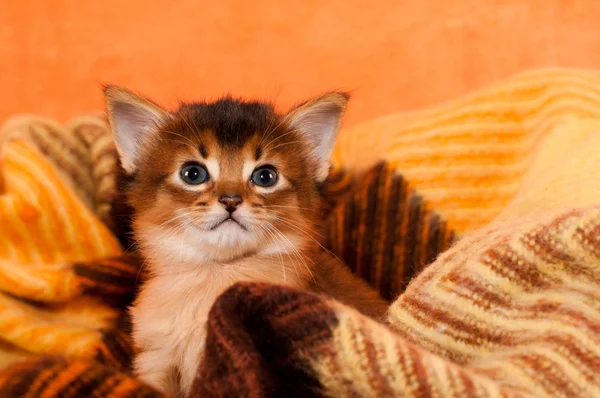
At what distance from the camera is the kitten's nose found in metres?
0.91

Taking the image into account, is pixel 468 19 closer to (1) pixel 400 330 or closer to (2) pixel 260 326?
(1) pixel 400 330

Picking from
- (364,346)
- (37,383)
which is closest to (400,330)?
(364,346)

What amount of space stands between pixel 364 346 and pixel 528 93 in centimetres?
81

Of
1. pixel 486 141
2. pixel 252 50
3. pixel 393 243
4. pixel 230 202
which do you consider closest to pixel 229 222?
pixel 230 202

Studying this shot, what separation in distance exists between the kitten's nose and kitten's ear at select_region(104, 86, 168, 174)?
9.6 inches

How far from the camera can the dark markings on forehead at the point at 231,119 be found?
3.26 ft

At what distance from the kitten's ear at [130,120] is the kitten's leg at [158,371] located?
33 cm

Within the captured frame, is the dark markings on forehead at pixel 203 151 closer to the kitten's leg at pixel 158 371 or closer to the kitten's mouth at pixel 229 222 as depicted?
the kitten's mouth at pixel 229 222

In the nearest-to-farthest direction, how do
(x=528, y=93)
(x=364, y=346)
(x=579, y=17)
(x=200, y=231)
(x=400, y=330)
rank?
(x=364, y=346) < (x=400, y=330) < (x=200, y=231) < (x=528, y=93) < (x=579, y=17)

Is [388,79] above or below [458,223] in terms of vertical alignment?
above

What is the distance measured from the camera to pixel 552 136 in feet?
3.70

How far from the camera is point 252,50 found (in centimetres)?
178

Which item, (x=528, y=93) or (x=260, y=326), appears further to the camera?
(x=528, y=93)

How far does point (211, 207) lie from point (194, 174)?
105 millimetres
